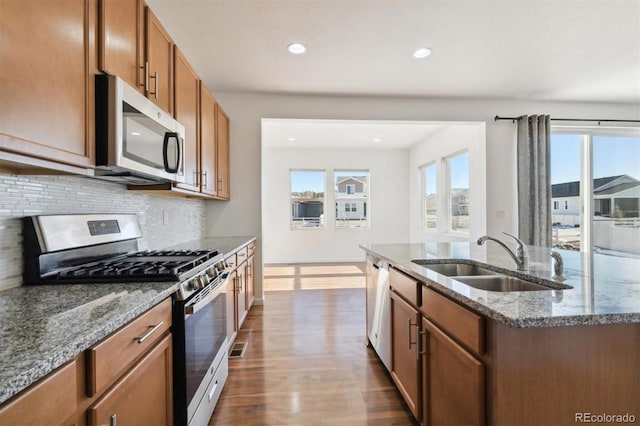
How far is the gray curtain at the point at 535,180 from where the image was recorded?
3.63 metres

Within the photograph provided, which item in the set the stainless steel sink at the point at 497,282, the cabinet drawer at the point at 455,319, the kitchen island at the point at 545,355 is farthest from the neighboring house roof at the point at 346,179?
the kitchen island at the point at 545,355

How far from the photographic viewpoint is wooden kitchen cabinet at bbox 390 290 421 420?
4.67 ft

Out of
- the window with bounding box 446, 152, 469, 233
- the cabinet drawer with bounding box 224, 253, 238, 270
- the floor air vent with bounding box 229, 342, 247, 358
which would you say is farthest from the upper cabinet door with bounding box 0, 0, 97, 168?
the window with bounding box 446, 152, 469, 233

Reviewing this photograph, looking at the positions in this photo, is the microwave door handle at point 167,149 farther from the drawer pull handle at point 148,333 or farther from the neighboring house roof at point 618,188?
the neighboring house roof at point 618,188

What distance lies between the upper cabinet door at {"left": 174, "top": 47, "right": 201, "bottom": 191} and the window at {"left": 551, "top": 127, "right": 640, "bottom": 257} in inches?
185

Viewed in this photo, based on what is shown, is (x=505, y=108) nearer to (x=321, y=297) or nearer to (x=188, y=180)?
(x=321, y=297)

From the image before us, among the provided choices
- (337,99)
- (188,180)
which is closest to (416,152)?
(337,99)

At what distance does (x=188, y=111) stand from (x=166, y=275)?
146 cm

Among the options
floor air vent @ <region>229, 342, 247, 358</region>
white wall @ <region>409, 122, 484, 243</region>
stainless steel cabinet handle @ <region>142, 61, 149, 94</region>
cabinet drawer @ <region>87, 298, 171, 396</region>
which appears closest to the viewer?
cabinet drawer @ <region>87, 298, 171, 396</region>

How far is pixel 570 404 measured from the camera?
2.80ft

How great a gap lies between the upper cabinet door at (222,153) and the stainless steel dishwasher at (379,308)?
1.80 meters

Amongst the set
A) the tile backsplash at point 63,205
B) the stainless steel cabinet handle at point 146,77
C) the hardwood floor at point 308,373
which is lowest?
the hardwood floor at point 308,373

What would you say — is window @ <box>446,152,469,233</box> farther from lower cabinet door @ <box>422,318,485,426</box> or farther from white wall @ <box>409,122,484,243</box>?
lower cabinet door @ <box>422,318,485,426</box>

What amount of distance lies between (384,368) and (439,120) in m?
3.08
